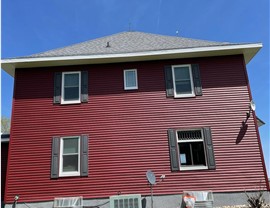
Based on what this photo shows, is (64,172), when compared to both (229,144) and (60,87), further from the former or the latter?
(229,144)

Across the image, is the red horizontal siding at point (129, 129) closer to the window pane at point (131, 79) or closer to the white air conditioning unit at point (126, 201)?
the window pane at point (131, 79)

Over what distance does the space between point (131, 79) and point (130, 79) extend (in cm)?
4

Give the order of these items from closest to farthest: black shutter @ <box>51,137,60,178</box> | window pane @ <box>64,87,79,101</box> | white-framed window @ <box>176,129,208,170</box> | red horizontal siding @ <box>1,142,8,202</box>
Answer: black shutter @ <box>51,137,60,178</box> → white-framed window @ <box>176,129,208,170</box> → red horizontal siding @ <box>1,142,8,202</box> → window pane @ <box>64,87,79,101</box>

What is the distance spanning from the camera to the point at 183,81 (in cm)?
1016

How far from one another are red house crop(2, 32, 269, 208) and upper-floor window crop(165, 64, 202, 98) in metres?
0.04

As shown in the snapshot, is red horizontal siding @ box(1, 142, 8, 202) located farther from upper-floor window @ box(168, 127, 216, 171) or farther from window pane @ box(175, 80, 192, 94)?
window pane @ box(175, 80, 192, 94)

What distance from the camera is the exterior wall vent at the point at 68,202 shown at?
8.61 m

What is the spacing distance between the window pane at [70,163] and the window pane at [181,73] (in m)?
4.90

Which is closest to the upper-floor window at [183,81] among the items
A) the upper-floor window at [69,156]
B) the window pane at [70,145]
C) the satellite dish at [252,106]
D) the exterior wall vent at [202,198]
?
the satellite dish at [252,106]

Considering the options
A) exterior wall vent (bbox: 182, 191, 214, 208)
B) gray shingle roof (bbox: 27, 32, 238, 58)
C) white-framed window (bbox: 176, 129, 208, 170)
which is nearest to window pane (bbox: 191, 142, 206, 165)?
white-framed window (bbox: 176, 129, 208, 170)

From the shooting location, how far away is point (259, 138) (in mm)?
9266

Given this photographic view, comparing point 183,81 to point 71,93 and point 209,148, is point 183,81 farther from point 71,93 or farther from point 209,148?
point 71,93

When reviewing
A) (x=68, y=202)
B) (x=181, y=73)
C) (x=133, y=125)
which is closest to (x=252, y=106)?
(x=181, y=73)

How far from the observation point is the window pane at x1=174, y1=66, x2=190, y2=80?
401 inches
